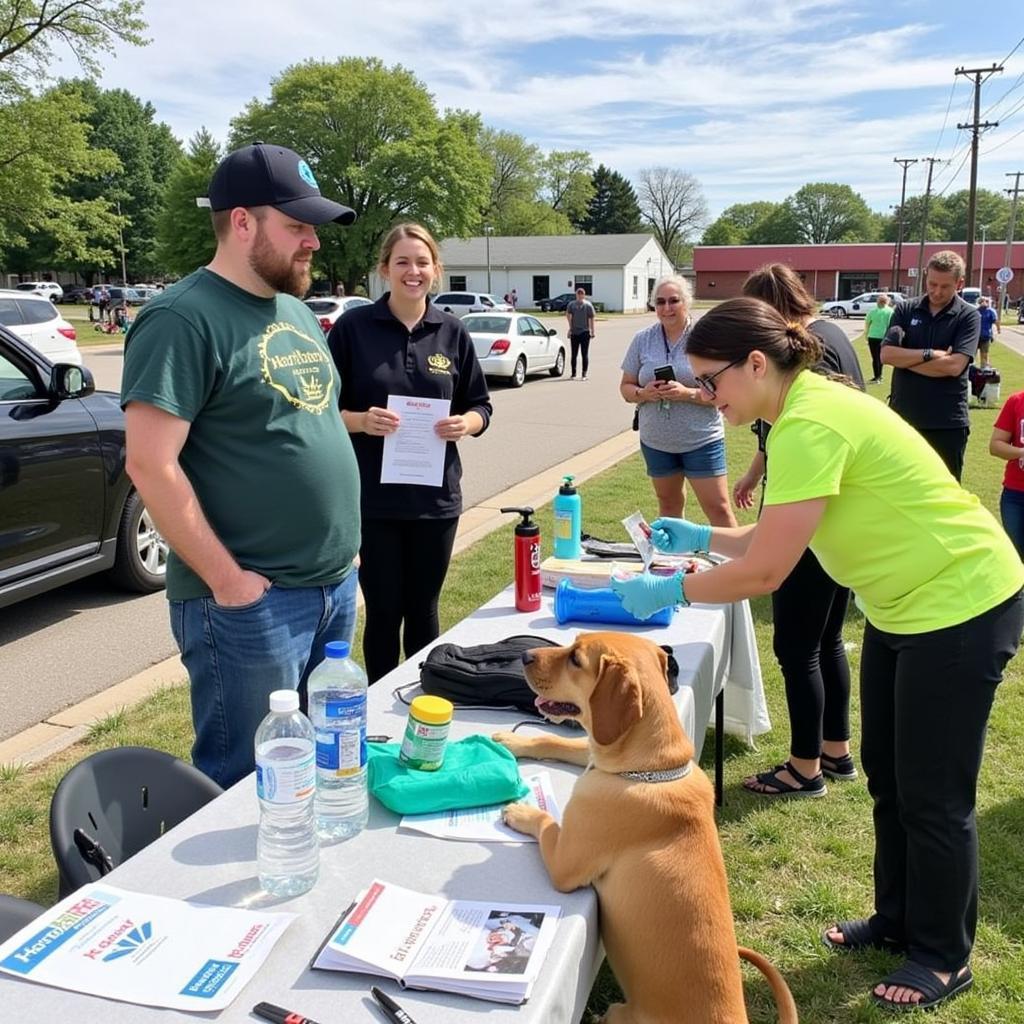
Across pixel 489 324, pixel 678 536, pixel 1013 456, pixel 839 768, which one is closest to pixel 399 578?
pixel 678 536

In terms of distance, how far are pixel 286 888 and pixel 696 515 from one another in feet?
21.8

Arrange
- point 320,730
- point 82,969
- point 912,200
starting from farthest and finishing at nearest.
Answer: point 912,200 → point 320,730 → point 82,969

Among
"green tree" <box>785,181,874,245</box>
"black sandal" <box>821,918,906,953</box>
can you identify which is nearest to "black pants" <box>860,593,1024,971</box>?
"black sandal" <box>821,918,906,953</box>

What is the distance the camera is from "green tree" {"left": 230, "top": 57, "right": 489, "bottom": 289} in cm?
4884

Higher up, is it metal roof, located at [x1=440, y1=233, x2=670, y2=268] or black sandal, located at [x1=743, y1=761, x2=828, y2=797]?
metal roof, located at [x1=440, y1=233, x2=670, y2=268]

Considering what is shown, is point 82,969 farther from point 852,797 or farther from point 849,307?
point 849,307

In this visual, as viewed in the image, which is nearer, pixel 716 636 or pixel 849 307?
pixel 716 636

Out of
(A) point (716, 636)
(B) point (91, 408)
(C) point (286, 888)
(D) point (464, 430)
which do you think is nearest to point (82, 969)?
(C) point (286, 888)

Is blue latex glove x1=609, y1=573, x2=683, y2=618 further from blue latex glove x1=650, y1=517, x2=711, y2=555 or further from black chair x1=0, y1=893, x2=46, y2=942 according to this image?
black chair x1=0, y1=893, x2=46, y2=942

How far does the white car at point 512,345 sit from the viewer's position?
1827 centimetres

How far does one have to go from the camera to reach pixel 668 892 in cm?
175

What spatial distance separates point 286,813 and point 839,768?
9.60 feet

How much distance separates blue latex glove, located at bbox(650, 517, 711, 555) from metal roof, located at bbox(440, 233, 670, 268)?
63.5m

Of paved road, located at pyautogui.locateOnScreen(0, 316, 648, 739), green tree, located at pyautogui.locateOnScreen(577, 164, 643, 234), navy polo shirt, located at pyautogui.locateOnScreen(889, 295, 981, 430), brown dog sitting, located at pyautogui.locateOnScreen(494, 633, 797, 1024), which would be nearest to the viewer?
brown dog sitting, located at pyautogui.locateOnScreen(494, 633, 797, 1024)
